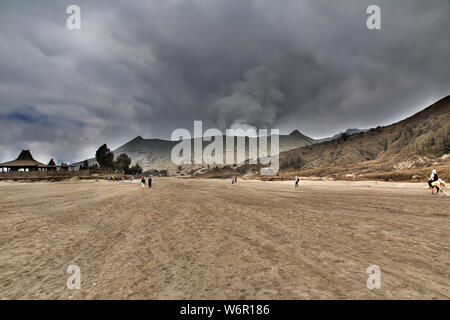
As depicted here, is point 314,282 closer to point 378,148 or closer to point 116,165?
point 378,148

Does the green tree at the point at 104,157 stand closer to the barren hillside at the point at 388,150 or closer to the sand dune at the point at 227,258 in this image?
the barren hillside at the point at 388,150

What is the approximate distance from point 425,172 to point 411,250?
37029 millimetres

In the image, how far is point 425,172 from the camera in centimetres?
3070

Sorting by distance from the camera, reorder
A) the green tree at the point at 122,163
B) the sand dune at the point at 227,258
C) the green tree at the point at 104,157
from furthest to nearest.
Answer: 1. the green tree at the point at 122,163
2. the green tree at the point at 104,157
3. the sand dune at the point at 227,258

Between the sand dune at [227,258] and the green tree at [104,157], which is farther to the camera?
the green tree at [104,157]

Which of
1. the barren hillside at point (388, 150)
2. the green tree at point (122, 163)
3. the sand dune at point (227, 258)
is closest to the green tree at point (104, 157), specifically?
the green tree at point (122, 163)

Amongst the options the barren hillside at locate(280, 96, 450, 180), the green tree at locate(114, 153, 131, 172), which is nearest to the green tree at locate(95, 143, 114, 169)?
the green tree at locate(114, 153, 131, 172)

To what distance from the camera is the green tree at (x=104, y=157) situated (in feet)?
301

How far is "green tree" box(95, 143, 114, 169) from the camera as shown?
91.8m

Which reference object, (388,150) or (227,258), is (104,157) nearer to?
(227,258)

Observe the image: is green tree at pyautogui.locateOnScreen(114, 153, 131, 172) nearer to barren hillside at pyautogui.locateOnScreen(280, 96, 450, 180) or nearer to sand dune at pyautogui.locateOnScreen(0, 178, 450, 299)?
barren hillside at pyautogui.locateOnScreen(280, 96, 450, 180)

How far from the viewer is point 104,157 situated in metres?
92.5

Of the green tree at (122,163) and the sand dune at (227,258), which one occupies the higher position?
the green tree at (122,163)

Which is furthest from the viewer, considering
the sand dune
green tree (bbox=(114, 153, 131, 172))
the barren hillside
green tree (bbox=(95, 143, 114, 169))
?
green tree (bbox=(114, 153, 131, 172))
